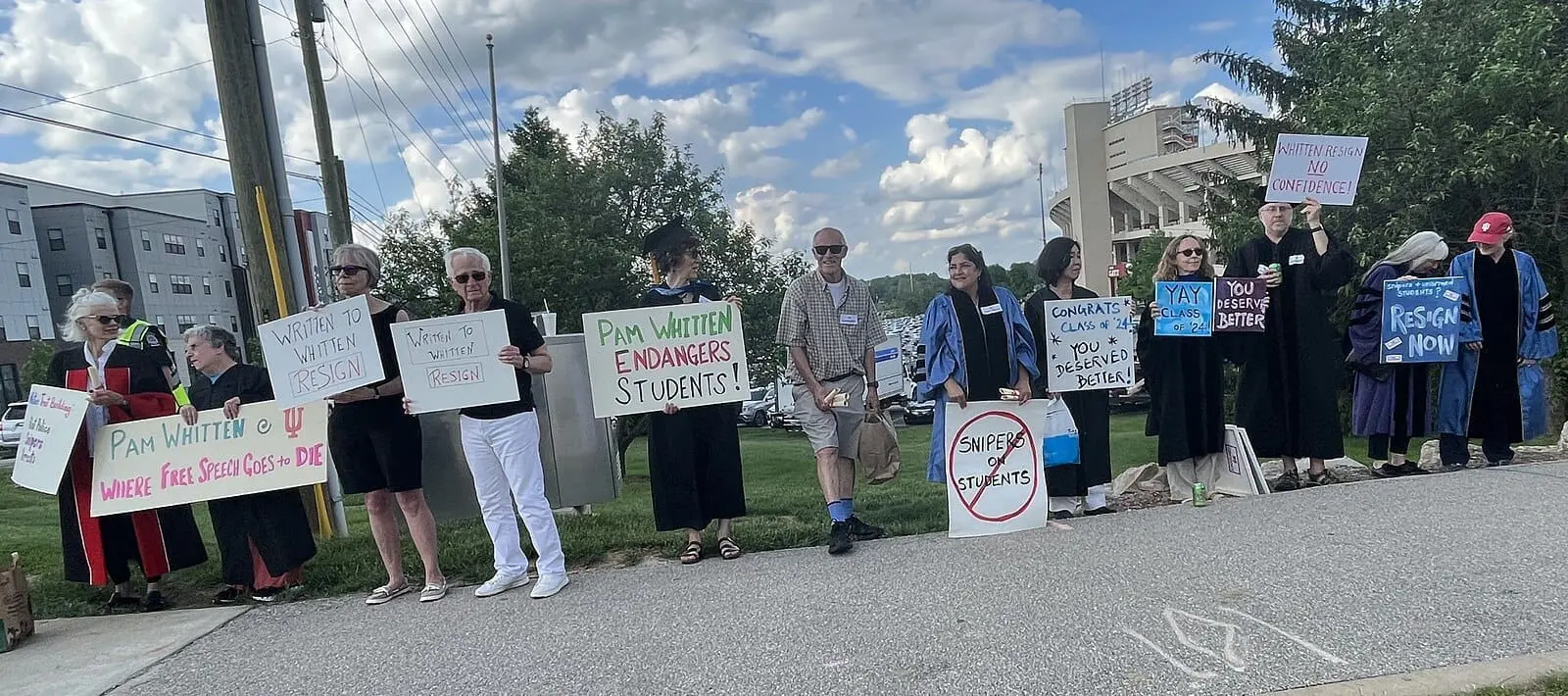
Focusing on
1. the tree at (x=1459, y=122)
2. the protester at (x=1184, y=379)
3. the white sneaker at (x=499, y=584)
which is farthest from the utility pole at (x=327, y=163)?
the tree at (x=1459, y=122)

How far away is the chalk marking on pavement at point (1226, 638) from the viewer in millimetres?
3328

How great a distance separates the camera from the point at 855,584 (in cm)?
445

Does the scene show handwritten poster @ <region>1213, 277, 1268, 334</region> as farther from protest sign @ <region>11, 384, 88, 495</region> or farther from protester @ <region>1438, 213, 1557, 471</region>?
protest sign @ <region>11, 384, 88, 495</region>

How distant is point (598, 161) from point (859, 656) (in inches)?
942

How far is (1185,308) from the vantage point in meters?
5.82

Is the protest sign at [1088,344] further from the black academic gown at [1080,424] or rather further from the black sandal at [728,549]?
the black sandal at [728,549]

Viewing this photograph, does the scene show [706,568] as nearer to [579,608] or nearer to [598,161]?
[579,608]

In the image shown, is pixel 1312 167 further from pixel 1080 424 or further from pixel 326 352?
pixel 326 352

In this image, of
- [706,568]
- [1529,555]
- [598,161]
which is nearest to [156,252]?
[598,161]

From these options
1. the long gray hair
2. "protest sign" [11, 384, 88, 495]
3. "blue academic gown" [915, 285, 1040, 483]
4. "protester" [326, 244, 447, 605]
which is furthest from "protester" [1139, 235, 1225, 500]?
"protest sign" [11, 384, 88, 495]

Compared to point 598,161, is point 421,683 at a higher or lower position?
lower

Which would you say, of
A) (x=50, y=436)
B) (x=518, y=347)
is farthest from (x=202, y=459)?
(x=518, y=347)

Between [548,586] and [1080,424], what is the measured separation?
3.44m

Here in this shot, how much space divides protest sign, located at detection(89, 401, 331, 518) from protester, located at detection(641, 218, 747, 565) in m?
1.87
